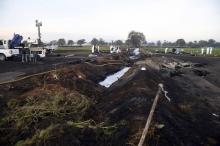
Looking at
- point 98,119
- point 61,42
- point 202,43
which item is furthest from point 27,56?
point 202,43

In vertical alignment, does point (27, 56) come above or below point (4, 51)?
below

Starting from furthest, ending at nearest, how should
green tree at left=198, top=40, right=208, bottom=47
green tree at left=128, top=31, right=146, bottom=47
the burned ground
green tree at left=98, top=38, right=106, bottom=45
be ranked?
green tree at left=98, top=38, right=106, bottom=45 < green tree at left=198, top=40, right=208, bottom=47 < green tree at left=128, top=31, right=146, bottom=47 < the burned ground

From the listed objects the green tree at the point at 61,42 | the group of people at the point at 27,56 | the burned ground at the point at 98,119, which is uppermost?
the green tree at the point at 61,42

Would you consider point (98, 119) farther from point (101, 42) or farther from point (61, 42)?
point (101, 42)

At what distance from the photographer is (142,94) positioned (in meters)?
12.5

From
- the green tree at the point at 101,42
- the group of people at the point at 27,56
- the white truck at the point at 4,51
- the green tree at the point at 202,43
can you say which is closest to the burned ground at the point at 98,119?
the group of people at the point at 27,56

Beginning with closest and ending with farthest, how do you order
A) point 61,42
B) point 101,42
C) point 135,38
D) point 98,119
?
point 98,119 → point 135,38 → point 61,42 → point 101,42

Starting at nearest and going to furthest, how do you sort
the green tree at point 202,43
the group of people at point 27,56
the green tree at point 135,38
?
1. the group of people at point 27,56
2. the green tree at point 135,38
3. the green tree at point 202,43

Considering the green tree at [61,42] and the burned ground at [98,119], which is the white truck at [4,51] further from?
the green tree at [61,42]

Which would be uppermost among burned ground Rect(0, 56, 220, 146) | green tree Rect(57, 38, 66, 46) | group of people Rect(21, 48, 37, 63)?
green tree Rect(57, 38, 66, 46)

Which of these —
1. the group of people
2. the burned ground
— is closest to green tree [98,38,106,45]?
the group of people

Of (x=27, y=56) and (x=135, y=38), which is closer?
(x=27, y=56)

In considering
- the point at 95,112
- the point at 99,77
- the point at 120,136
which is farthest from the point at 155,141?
the point at 99,77

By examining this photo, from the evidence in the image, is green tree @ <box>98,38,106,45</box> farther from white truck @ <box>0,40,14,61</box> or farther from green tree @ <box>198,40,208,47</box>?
white truck @ <box>0,40,14,61</box>
